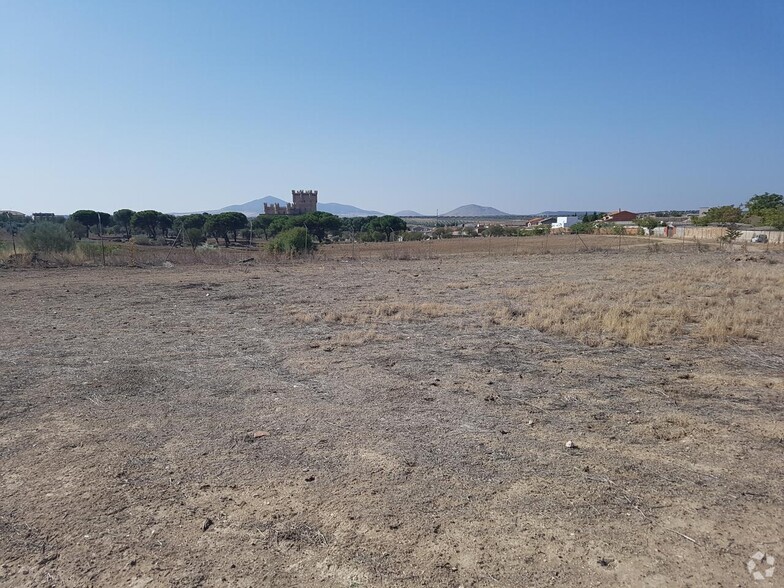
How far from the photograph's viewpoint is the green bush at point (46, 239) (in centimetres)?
2506

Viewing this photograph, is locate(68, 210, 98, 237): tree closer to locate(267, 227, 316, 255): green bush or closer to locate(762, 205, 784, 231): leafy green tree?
locate(267, 227, 316, 255): green bush

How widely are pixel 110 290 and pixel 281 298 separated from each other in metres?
5.26

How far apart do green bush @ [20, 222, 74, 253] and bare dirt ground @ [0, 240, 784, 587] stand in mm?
17894

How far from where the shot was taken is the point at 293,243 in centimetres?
3152

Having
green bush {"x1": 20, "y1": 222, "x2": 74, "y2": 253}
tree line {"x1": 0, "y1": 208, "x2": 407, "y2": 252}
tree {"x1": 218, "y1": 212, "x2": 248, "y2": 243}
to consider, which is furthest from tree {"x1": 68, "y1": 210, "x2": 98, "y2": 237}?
green bush {"x1": 20, "y1": 222, "x2": 74, "y2": 253}

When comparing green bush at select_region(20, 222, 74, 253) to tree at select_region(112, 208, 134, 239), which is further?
tree at select_region(112, 208, 134, 239)

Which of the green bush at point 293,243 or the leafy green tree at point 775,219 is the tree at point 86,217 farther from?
the leafy green tree at point 775,219

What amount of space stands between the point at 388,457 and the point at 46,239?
26.6m

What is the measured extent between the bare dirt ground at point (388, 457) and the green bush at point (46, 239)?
17.9 m

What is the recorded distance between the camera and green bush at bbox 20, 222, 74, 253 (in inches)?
987

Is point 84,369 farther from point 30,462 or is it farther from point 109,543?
point 109,543

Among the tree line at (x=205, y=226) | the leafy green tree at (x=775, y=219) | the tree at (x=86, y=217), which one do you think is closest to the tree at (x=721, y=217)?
the leafy green tree at (x=775, y=219)

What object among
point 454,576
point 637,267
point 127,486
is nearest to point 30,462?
point 127,486

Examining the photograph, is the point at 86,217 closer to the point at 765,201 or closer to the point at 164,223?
the point at 164,223
